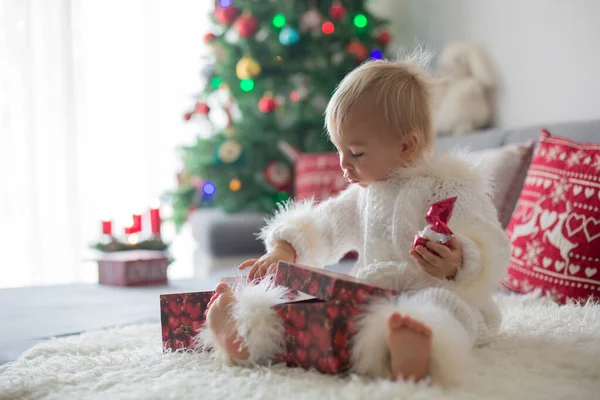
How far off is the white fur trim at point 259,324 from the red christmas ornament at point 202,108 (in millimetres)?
2347

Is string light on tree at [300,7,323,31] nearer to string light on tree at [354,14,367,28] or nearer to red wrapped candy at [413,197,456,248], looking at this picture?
string light on tree at [354,14,367,28]

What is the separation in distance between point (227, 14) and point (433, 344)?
2.60m

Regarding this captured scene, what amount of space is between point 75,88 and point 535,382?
3.07m

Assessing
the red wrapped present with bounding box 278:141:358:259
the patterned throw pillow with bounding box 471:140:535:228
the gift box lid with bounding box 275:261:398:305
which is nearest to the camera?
the gift box lid with bounding box 275:261:398:305

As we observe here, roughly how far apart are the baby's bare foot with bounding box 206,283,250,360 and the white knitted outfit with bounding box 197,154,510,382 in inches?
0.9

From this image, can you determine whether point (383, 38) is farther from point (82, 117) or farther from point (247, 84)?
point (82, 117)

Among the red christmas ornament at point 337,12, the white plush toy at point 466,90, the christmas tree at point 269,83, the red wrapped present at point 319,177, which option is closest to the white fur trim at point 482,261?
the red wrapped present at point 319,177

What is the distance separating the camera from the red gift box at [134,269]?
2158 millimetres

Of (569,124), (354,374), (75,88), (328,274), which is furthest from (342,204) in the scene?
(75,88)

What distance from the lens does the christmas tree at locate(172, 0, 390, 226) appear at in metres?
3.24

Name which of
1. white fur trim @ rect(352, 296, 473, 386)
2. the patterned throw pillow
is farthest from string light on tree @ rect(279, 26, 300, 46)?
white fur trim @ rect(352, 296, 473, 386)

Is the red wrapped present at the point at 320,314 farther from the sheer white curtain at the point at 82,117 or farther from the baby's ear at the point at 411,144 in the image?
the sheer white curtain at the point at 82,117

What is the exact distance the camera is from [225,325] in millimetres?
1127

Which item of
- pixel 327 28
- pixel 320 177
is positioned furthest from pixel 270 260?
pixel 327 28
